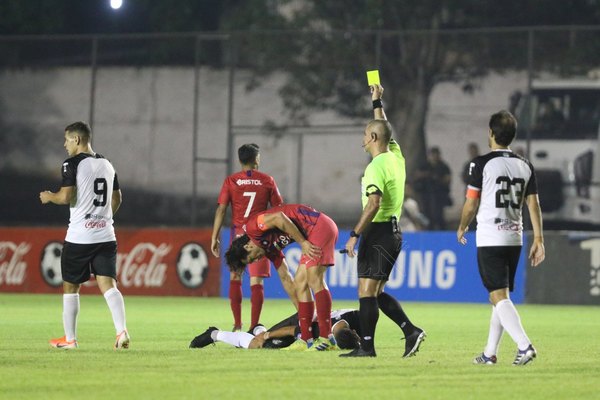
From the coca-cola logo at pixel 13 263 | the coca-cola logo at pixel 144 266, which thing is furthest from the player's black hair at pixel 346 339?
the coca-cola logo at pixel 13 263

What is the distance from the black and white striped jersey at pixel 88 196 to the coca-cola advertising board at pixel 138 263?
12.4m

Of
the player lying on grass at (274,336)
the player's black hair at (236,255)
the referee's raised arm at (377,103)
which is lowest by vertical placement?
the player lying on grass at (274,336)

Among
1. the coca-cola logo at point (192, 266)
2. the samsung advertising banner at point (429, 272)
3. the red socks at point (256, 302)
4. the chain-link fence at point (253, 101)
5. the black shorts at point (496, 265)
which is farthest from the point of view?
the chain-link fence at point (253, 101)

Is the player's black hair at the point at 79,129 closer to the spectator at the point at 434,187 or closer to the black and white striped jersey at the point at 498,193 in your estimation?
the black and white striped jersey at the point at 498,193

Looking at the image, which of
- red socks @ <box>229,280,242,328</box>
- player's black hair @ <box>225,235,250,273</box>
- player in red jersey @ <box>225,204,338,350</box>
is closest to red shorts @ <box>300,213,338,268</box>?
player in red jersey @ <box>225,204,338,350</box>

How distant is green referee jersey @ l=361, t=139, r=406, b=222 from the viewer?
1298 centimetres

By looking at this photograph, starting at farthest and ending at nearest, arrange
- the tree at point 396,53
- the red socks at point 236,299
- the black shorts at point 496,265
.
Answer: the tree at point 396,53
the red socks at point 236,299
the black shorts at point 496,265

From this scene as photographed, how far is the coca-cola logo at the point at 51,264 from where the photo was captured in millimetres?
27031

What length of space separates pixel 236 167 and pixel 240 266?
18.3 meters

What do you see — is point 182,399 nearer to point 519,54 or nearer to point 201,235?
point 201,235

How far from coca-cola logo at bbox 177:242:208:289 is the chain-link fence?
3225 mm

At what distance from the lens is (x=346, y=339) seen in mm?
13914

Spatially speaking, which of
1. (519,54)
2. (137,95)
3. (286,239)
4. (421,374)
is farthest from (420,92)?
(421,374)

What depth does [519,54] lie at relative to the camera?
98.6ft
